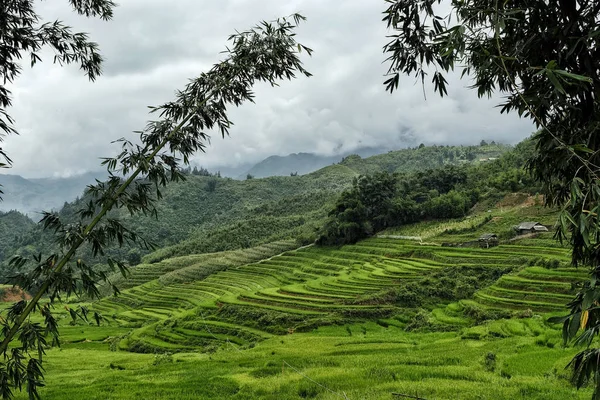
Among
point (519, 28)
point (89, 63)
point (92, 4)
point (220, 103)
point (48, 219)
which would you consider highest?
point (92, 4)

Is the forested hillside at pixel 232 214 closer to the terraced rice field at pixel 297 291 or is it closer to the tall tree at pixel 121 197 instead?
the terraced rice field at pixel 297 291

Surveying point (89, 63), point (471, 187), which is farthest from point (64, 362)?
point (471, 187)

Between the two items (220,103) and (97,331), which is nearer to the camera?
(220,103)

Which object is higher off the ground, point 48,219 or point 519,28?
point 519,28

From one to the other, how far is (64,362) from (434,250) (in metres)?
40.0

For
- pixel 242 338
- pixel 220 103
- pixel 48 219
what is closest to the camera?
pixel 48 219

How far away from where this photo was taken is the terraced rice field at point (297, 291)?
3173 centimetres

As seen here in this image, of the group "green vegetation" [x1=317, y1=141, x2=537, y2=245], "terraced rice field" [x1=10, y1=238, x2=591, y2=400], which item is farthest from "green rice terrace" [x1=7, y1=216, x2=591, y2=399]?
"green vegetation" [x1=317, y1=141, x2=537, y2=245]

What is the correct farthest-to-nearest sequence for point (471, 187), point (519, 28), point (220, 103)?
point (471, 187), point (220, 103), point (519, 28)

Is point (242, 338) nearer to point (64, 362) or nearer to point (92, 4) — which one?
point (64, 362)

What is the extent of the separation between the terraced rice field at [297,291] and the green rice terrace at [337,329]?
0.60 feet

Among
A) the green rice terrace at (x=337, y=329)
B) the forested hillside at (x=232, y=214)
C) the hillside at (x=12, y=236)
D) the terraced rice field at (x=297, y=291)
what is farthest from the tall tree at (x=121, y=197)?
the hillside at (x=12, y=236)

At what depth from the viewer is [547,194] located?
555 cm

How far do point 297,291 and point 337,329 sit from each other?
43.6ft
